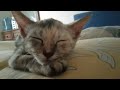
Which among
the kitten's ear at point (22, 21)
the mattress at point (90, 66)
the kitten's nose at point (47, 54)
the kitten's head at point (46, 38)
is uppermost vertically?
the kitten's ear at point (22, 21)

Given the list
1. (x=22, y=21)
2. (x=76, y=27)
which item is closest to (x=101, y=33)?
(x=76, y=27)

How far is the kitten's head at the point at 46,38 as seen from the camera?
0.59 meters

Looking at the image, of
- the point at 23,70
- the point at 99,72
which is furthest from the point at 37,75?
the point at 99,72

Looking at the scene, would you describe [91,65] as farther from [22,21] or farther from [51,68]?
[22,21]

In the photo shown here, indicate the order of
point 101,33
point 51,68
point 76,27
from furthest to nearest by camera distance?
point 101,33 < point 76,27 < point 51,68

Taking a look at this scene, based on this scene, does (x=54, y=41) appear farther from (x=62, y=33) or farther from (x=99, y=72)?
(x=99, y=72)

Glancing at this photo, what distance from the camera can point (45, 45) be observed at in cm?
58

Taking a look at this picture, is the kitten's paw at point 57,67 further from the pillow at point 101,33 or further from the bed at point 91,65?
the pillow at point 101,33

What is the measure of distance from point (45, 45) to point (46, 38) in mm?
27

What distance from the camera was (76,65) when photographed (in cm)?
64

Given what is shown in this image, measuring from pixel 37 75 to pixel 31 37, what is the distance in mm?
127

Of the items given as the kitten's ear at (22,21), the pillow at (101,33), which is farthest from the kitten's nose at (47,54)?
the pillow at (101,33)
